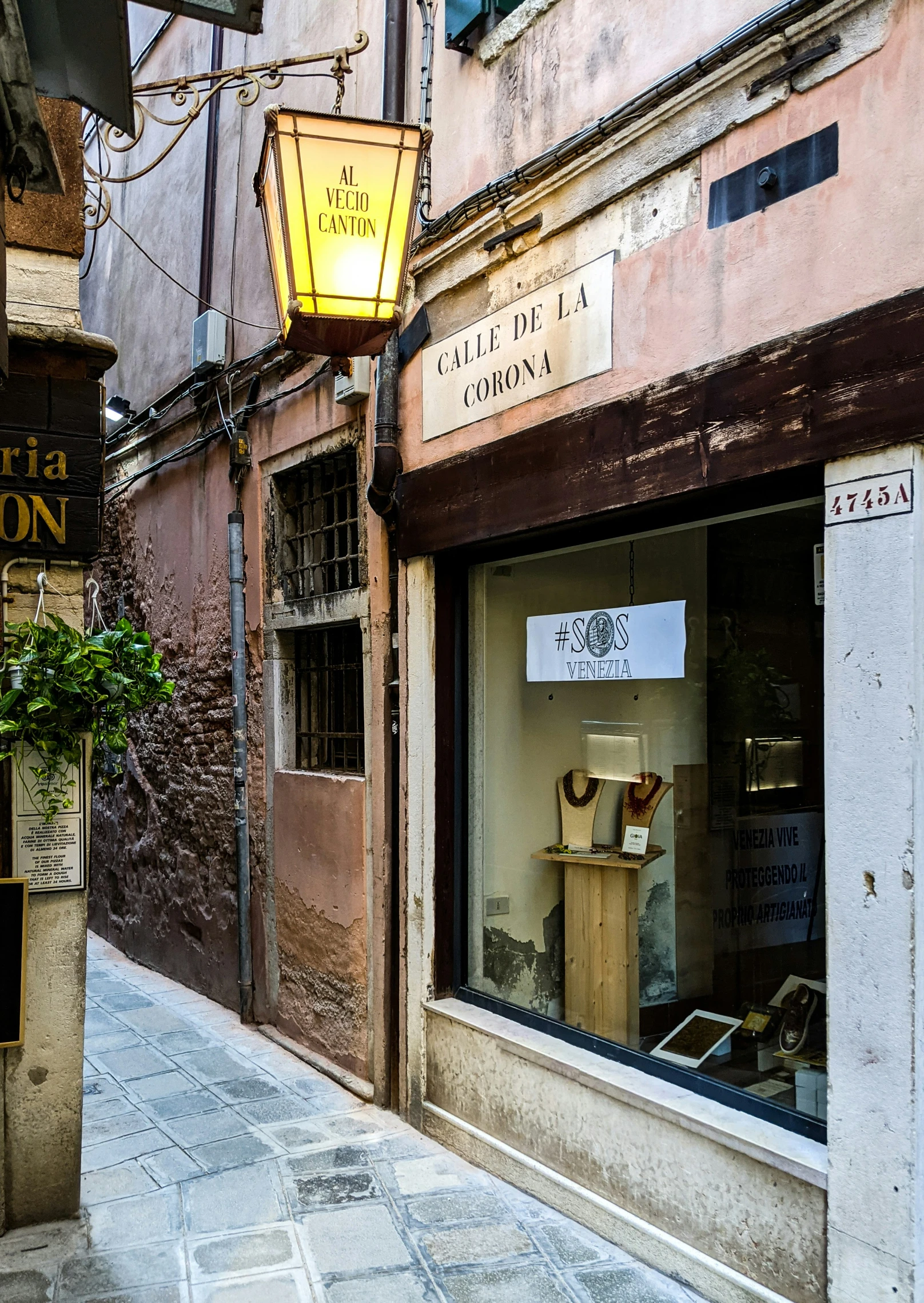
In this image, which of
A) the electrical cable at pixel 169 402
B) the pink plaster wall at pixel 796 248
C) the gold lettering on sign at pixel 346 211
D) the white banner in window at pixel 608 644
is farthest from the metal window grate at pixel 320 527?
the pink plaster wall at pixel 796 248

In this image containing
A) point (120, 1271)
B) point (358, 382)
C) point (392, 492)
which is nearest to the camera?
point (120, 1271)

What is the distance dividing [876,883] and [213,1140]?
3.30 m

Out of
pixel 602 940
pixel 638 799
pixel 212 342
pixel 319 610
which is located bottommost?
pixel 602 940

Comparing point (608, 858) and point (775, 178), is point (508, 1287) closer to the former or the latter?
point (608, 858)

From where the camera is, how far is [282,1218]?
409 centimetres

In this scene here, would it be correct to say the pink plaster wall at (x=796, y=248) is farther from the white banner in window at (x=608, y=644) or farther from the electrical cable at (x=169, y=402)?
the electrical cable at (x=169, y=402)

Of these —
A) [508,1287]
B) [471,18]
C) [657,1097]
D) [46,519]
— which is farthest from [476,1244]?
[471,18]

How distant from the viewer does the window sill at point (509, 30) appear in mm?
4328

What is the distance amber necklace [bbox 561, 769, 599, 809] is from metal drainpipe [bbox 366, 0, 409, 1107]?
0.89 metres

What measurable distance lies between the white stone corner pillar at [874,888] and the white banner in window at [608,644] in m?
0.99

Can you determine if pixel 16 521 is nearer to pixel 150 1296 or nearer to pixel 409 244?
pixel 409 244

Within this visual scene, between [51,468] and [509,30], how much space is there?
258cm

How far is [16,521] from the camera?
4121 millimetres

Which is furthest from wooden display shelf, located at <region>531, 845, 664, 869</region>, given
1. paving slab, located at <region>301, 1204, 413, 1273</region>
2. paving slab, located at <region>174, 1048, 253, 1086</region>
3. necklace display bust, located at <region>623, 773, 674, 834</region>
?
paving slab, located at <region>174, 1048, 253, 1086</region>
